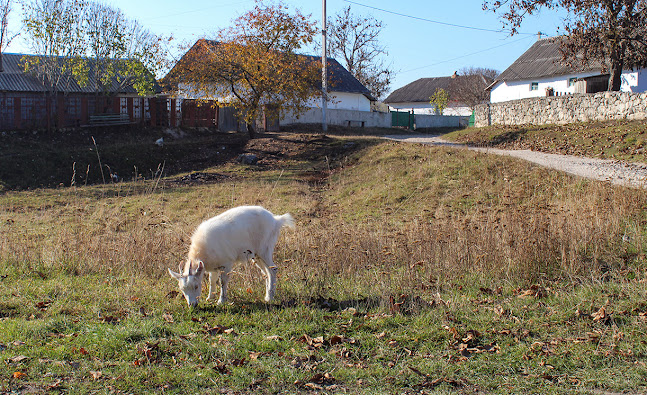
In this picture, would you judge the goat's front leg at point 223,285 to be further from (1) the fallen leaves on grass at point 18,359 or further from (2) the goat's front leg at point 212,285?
(1) the fallen leaves on grass at point 18,359

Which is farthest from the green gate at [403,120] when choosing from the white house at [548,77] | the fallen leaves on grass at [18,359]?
the fallen leaves on grass at [18,359]

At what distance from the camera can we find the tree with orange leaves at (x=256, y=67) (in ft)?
90.6

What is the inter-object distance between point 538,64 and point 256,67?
29724mm

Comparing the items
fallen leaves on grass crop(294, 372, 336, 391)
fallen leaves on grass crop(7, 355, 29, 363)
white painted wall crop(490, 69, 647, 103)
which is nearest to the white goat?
fallen leaves on grass crop(7, 355, 29, 363)

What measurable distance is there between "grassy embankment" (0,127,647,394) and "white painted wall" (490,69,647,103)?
3049cm

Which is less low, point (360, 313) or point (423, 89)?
point (423, 89)

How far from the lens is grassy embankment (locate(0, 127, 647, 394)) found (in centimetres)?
459

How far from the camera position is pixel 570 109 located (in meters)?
27.8

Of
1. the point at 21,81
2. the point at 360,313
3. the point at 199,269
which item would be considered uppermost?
the point at 21,81

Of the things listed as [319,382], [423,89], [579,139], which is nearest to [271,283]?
[319,382]

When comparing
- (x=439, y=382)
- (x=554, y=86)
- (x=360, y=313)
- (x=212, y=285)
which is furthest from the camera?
(x=554, y=86)

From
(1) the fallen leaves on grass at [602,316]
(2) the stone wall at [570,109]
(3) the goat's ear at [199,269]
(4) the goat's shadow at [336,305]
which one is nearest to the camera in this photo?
(1) the fallen leaves on grass at [602,316]

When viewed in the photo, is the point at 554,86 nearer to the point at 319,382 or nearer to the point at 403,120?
the point at 403,120

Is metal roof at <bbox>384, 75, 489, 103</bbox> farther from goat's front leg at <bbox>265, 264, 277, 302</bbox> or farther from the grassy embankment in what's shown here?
goat's front leg at <bbox>265, 264, 277, 302</bbox>
